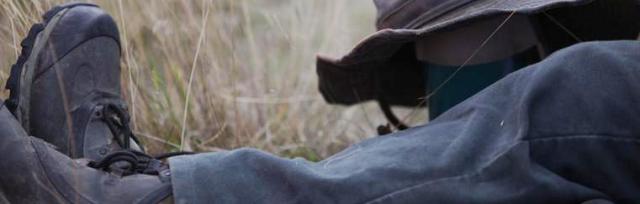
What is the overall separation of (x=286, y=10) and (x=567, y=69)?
188 centimetres

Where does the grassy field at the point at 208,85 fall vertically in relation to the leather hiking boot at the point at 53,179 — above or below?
below

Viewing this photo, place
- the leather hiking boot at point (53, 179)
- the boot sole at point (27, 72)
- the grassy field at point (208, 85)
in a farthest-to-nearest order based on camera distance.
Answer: the grassy field at point (208, 85), the boot sole at point (27, 72), the leather hiking boot at point (53, 179)

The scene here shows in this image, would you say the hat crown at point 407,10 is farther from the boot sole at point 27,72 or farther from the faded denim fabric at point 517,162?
the boot sole at point 27,72

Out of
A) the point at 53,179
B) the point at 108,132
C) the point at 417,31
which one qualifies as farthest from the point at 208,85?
the point at 53,179

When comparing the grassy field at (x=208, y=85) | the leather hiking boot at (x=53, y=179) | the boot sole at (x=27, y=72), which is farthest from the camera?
the grassy field at (x=208, y=85)

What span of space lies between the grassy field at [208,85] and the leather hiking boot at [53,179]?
1.05 feet

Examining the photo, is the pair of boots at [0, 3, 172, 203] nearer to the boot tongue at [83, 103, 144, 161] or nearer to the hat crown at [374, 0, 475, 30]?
the boot tongue at [83, 103, 144, 161]

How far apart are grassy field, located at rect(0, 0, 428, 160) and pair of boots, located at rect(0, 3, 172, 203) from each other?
0.12 metres

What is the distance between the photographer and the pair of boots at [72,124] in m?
1.10

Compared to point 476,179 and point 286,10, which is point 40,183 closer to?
point 476,179

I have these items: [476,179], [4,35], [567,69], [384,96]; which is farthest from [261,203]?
[384,96]

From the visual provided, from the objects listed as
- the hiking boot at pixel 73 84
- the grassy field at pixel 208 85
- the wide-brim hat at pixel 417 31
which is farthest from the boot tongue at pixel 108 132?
the wide-brim hat at pixel 417 31

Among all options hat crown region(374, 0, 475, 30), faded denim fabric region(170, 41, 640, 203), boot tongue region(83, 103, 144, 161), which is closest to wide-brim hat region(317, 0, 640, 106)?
hat crown region(374, 0, 475, 30)

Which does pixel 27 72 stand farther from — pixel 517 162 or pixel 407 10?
pixel 517 162
